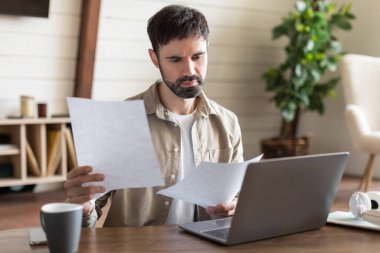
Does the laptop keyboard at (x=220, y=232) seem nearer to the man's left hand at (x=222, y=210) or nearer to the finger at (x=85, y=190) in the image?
the man's left hand at (x=222, y=210)

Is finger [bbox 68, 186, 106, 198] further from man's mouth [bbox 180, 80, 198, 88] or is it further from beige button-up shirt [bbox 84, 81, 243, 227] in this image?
man's mouth [bbox 180, 80, 198, 88]

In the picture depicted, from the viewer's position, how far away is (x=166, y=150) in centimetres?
148

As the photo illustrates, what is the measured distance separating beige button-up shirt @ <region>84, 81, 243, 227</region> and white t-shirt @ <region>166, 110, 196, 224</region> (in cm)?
1

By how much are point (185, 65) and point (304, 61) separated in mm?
3088

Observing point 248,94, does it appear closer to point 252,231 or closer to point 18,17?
point 18,17

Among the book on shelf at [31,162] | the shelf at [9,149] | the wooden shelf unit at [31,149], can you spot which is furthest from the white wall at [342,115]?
the shelf at [9,149]

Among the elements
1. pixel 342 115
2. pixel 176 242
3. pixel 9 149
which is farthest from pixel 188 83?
pixel 342 115

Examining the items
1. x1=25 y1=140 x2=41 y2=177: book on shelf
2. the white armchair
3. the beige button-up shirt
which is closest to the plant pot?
the white armchair

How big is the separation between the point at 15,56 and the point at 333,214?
2.70m

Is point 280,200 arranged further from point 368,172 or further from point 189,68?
point 368,172

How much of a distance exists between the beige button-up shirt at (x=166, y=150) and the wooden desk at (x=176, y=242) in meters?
0.22

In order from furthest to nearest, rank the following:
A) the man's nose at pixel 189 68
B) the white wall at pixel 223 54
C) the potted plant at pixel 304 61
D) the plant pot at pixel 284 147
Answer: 1. the plant pot at pixel 284 147
2. the potted plant at pixel 304 61
3. the white wall at pixel 223 54
4. the man's nose at pixel 189 68

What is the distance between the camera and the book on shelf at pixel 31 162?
3.62 metres

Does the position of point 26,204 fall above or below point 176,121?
below
